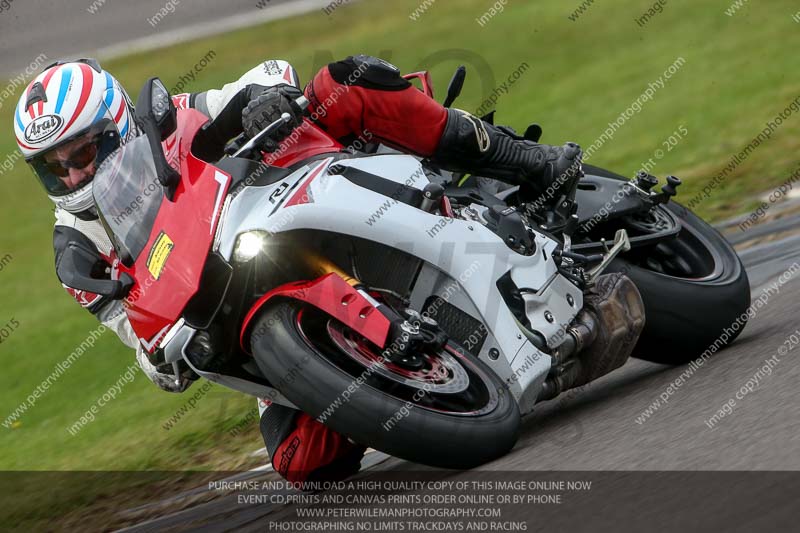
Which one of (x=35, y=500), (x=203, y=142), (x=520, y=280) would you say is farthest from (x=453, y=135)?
(x=35, y=500)

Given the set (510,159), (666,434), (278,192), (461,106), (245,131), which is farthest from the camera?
(461,106)

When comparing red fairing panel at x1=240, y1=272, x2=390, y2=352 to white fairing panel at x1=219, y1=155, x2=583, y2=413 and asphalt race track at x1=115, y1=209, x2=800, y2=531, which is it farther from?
asphalt race track at x1=115, y1=209, x2=800, y2=531

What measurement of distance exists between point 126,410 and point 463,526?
480 centimetres

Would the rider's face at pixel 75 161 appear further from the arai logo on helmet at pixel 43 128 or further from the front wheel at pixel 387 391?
the front wheel at pixel 387 391

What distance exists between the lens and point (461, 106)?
13.1 m

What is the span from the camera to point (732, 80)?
11.2 meters

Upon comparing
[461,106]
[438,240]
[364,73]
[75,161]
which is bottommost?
[461,106]

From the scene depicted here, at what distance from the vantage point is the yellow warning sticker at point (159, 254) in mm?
3978

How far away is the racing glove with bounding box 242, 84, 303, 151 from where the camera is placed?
4.18 m

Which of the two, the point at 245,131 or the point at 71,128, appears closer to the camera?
the point at 245,131

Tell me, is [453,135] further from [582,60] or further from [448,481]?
[582,60]

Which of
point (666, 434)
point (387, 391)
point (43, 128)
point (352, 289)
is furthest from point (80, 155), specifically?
point (666, 434)

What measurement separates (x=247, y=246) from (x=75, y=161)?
1.02 meters

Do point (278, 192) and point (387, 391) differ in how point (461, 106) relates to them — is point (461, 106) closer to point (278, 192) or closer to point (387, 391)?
point (278, 192)
